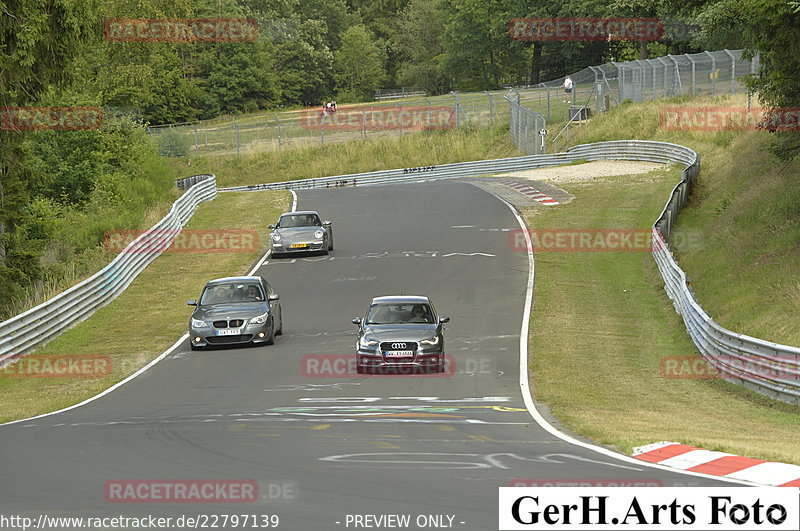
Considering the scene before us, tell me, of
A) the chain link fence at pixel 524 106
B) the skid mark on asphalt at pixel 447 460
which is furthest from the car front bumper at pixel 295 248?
the chain link fence at pixel 524 106

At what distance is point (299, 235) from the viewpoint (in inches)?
1414

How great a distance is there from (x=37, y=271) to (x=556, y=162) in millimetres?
34488

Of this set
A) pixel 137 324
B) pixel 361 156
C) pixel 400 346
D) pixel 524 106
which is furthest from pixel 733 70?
pixel 400 346

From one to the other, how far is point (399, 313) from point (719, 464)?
1045cm

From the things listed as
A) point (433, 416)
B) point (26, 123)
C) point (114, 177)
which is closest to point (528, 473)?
point (433, 416)

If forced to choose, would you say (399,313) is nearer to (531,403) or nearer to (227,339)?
(227,339)

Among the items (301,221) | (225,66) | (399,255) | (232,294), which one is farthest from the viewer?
(225,66)

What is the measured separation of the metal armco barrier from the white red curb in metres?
15.8

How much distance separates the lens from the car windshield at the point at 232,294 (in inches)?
931

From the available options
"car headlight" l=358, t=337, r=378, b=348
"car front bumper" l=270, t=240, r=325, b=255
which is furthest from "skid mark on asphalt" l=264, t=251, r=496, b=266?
"car headlight" l=358, t=337, r=378, b=348

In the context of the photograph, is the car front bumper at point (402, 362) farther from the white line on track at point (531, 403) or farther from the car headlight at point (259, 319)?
the car headlight at point (259, 319)

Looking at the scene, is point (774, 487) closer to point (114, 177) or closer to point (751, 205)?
point (751, 205)

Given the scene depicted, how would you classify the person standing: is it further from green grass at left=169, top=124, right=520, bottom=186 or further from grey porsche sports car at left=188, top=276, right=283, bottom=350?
grey porsche sports car at left=188, top=276, right=283, bottom=350

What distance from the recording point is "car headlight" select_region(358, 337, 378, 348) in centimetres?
1945
